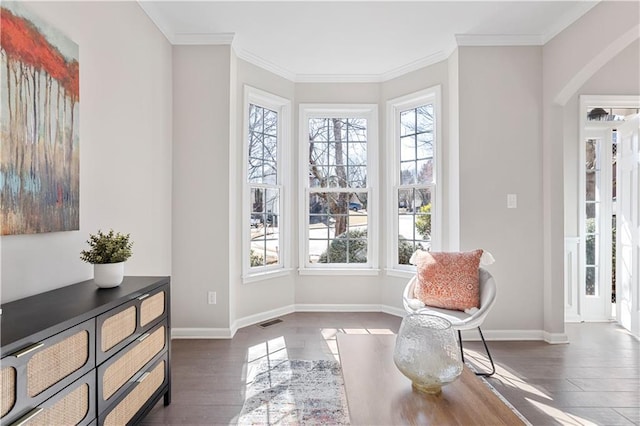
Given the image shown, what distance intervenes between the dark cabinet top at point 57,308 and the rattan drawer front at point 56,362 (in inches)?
2.3

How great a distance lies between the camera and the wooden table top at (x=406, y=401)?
123cm

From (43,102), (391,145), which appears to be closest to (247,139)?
(391,145)

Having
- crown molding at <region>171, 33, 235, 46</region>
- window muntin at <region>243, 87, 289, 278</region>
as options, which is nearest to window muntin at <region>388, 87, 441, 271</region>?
window muntin at <region>243, 87, 289, 278</region>

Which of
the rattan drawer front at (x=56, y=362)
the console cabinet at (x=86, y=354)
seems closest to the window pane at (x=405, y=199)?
the console cabinet at (x=86, y=354)

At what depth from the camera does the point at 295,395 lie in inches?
84.7

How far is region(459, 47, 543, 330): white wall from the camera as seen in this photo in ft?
10.4

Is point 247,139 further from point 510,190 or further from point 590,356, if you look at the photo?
point 590,356

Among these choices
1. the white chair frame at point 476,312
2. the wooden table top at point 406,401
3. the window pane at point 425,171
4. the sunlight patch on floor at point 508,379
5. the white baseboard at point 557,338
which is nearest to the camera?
the wooden table top at point 406,401

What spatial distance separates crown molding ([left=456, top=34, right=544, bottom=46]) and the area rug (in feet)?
10.3

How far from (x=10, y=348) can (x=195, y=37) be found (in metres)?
2.98

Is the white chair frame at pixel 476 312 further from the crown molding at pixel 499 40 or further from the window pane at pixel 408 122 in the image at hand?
the crown molding at pixel 499 40

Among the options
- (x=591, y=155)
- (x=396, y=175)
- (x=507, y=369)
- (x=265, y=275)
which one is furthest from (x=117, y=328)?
(x=591, y=155)

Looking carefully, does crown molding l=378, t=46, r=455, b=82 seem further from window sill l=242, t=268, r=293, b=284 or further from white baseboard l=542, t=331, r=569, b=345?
white baseboard l=542, t=331, r=569, b=345

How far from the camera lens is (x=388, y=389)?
1.45m
